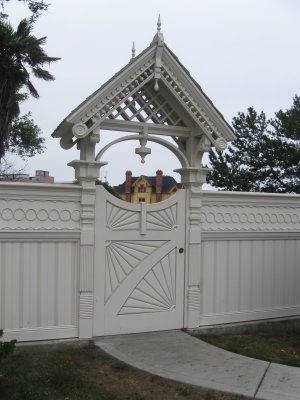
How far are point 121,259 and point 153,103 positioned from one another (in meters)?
2.37

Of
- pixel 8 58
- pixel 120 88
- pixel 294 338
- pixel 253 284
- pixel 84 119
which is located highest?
pixel 8 58

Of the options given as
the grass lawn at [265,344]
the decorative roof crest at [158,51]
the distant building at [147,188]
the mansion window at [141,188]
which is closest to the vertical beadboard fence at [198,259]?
the grass lawn at [265,344]

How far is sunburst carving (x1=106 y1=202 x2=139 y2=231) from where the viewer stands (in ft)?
22.1

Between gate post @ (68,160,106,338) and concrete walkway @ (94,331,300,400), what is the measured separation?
1.15 ft

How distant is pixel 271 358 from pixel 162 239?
7.29ft

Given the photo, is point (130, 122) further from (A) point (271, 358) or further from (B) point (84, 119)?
(A) point (271, 358)

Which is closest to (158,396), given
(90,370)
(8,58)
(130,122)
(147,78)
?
(90,370)

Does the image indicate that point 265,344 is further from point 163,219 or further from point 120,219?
point 120,219

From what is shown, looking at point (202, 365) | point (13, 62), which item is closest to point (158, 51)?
point (202, 365)

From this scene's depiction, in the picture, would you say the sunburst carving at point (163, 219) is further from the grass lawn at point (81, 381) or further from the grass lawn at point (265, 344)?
the grass lawn at point (81, 381)

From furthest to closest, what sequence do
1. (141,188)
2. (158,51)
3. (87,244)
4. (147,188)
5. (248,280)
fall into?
1. (141,188)
2. (147,188)
3. (248,280)
4. (158,51)
5. (87,244)

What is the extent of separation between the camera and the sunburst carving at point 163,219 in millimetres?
7039

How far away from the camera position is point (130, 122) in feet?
22.5

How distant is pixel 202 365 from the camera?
5812 millimetres
